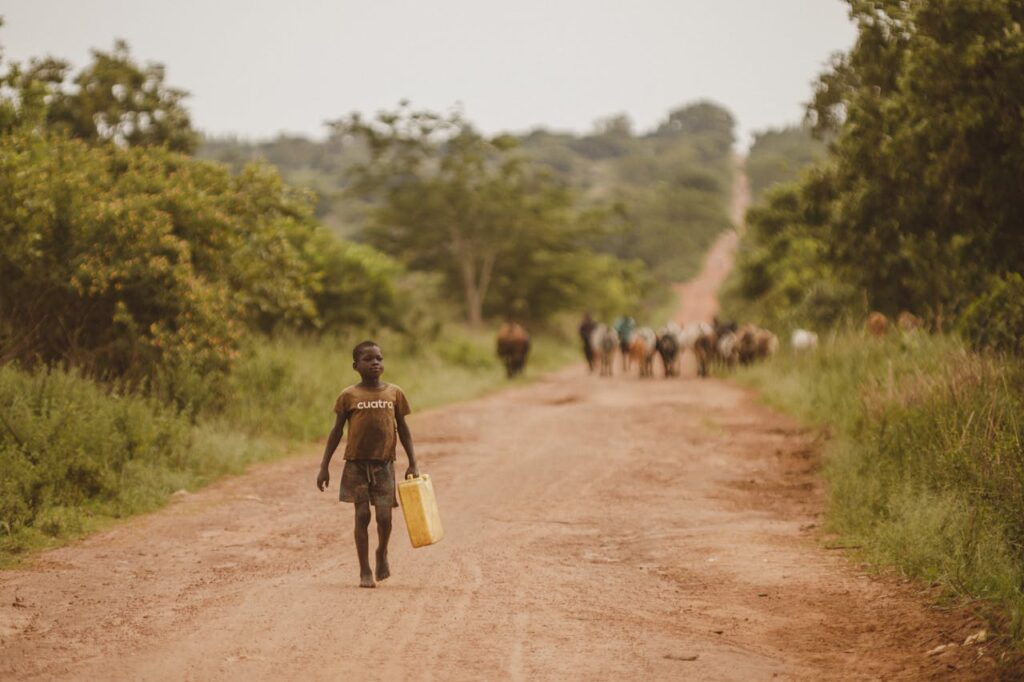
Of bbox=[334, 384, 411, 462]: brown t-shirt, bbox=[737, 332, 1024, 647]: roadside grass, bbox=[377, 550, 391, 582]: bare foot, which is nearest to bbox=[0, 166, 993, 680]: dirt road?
bbox=[377, 550, 391, 582]: bare foot

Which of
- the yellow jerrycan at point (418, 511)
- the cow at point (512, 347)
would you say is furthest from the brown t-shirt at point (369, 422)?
the cow at point (512, 347)

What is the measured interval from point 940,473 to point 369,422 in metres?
4.85

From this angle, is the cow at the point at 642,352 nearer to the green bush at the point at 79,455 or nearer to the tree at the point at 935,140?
the tree at the point at 935,140

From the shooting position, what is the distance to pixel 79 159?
46.3 feet

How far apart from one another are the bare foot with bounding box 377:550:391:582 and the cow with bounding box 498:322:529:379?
20599 millimetres

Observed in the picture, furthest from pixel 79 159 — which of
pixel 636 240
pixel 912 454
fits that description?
pixel 636 240

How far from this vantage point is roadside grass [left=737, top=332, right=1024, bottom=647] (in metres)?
7.70

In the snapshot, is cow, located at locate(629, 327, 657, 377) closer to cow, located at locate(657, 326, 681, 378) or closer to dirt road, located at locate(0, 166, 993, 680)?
cow, located at locate(657, 326, 681, 378)

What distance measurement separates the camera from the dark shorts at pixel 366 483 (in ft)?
25.9

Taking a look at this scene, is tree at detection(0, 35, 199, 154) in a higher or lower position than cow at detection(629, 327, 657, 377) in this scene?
higher

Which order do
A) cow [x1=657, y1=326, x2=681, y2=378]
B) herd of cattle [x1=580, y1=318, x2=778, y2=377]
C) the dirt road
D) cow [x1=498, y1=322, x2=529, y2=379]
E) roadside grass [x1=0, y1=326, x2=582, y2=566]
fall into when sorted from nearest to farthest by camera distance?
1. the dirt road
2. roadside grass [x1=0, y1=326, x2=582, y2=566]
3. cow [x1=498, y1=322, x2=529, y2=379]
4. herd of cattle [x1=580, y1=318, x2=778, y2=377]
5. cow [x1=657, y1=326, x2=681, y2=378]

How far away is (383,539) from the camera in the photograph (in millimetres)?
7902

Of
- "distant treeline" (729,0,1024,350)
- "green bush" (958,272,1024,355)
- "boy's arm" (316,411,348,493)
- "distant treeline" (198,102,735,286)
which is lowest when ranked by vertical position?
"boy's arm" (316,411,348,493)

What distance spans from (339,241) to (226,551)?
55.8 ft
